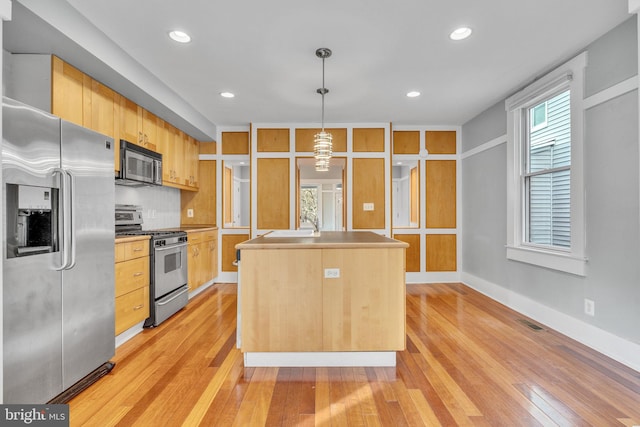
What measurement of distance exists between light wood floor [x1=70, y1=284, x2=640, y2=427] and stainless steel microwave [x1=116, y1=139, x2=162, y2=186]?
159cm

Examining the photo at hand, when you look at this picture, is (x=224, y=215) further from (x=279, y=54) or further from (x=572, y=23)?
(x=572, y=23)

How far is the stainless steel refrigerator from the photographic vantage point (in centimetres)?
161

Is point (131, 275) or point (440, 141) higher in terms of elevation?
point (440, 141)

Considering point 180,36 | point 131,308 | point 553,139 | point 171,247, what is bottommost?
point 131,308

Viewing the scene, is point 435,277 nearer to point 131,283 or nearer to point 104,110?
point 131,283

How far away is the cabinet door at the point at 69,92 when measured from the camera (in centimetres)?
238

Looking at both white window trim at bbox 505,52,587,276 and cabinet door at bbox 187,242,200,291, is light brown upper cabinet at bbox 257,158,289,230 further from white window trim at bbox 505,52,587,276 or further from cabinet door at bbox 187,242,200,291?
white window trim at bbox 505,52,587,276

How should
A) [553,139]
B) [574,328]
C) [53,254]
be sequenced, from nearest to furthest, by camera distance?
[53,254] < [574,328] < [553,139]

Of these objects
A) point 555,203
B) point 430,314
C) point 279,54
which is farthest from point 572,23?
point 430,314

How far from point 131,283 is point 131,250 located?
0.30 m

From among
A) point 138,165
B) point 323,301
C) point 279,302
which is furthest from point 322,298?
point 138,165

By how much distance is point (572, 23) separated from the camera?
95.5 inches

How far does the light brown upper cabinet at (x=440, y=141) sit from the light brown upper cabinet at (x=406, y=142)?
163mm

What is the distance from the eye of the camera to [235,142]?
5.24m
